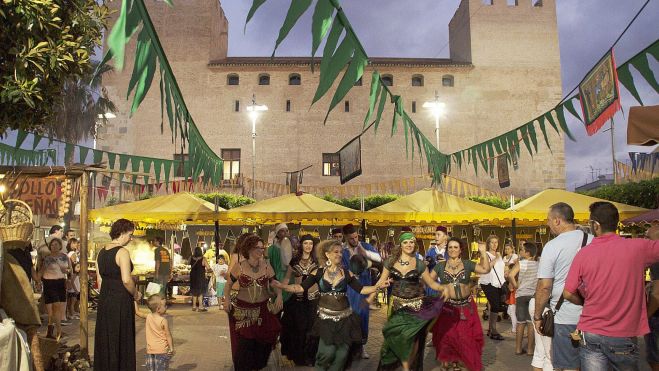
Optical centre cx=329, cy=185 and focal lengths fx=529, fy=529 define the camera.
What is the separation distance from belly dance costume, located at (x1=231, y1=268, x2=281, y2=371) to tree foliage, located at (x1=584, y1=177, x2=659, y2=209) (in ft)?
68.2

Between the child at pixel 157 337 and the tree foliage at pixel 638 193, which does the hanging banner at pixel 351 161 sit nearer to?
the child at pixel 157 337

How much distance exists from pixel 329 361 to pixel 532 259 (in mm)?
4062

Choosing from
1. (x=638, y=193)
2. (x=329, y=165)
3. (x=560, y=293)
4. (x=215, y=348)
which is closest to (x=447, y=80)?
(x=329, y=165)

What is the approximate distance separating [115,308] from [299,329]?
A: 3.04 metres

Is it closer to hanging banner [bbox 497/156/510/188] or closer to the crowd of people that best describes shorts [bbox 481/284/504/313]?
the crowd of people

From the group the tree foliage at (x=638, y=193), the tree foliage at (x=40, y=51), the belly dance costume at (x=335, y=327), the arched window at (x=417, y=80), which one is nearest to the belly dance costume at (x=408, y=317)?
the belly dance costume at (x=335, y=327)

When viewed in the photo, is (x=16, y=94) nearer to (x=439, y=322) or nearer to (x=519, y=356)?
(x=439, y=322)

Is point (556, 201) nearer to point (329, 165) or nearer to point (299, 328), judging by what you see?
point (299, 328)

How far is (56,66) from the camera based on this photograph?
18.4 feet

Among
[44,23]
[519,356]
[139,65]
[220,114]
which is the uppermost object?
[220,114]

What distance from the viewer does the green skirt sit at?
6.65 m

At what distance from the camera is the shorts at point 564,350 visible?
4.55 metres

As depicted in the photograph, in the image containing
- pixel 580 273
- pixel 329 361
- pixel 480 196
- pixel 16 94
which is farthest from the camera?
pixel 480 196

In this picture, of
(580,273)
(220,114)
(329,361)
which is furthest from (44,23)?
(220,114)
